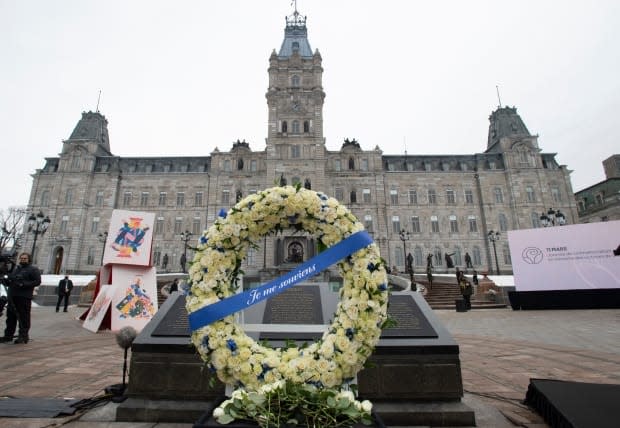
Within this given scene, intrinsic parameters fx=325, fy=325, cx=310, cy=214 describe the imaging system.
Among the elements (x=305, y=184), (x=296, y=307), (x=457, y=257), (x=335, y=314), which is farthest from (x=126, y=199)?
(x=335, y=314)

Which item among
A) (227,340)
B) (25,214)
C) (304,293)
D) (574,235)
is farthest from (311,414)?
(25,214)

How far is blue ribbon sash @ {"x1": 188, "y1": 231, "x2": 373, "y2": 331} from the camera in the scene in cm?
261

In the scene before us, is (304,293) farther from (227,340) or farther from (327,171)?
(327,171)

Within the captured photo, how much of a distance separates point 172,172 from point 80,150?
1162cm

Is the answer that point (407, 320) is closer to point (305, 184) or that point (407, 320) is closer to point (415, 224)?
point (305, 184)

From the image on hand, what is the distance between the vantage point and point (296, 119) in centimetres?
3922

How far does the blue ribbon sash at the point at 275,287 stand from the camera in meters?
2.61

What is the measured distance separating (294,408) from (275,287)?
2.86ft

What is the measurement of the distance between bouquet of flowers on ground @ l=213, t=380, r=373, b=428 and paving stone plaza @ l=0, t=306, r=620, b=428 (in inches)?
61.7

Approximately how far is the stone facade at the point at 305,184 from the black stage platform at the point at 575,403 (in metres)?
33.0

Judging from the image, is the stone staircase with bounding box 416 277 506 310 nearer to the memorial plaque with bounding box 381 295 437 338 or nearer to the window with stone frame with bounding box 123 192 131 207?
the memorial plaque with bounding box 381 295 437 338

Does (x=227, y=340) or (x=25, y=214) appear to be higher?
(x=25, y=214)

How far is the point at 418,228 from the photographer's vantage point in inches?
1543

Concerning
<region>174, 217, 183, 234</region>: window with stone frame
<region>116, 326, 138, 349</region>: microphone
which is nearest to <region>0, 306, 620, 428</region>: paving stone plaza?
<region>116, 326, 138, 349</region>: microphone
